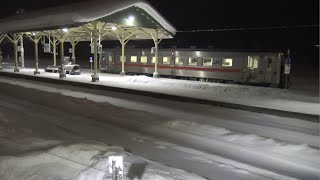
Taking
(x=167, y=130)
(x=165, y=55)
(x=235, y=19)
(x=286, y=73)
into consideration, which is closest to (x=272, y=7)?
(x=235, y=19)

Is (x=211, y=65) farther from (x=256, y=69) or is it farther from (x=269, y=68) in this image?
(x=269, y=68)

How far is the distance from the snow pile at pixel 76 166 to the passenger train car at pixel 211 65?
776 inches

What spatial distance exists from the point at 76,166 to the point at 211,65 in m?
22.3

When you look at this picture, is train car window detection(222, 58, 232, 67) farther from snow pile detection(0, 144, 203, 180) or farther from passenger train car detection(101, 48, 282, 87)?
snow pile detection(0, 144, 203, 180)

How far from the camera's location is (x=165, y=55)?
31.9 metres

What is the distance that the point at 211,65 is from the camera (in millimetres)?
28312

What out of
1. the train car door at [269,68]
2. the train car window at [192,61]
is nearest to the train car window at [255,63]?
the train car door at [269,68]

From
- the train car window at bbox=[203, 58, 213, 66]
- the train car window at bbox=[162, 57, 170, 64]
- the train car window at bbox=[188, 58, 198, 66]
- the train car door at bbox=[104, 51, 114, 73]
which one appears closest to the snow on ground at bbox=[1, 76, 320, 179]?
the train car window at bbox=[203, 58, 213, 66]

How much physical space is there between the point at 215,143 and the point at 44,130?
5.52m

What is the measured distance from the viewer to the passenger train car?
25375 mm

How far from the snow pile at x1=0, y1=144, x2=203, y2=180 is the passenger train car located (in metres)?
19.7

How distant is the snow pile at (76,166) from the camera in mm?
6531

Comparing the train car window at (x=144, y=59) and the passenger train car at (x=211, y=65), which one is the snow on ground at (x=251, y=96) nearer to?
the passenger train car at (x=211, y=65)

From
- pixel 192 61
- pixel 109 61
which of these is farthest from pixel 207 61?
pixel 109 61
